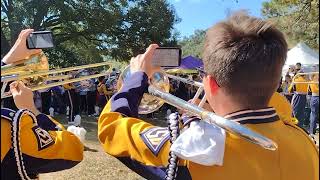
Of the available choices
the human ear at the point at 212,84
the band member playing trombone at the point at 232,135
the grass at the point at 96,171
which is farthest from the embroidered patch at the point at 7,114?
the grass at the point at 96,171

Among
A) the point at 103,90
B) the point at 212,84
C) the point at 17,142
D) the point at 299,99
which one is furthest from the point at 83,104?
the point at 212,84

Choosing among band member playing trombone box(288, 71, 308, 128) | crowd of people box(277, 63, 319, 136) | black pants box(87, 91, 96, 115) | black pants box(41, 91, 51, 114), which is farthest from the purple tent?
band member playing trombone box(288, 71, 308, 128)

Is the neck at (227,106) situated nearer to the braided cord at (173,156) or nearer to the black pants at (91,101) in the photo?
the braided cord at (173,156)

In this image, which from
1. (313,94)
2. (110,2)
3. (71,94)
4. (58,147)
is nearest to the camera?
(58,147)

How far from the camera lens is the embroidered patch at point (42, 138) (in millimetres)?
1906

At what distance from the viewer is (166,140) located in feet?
5.45

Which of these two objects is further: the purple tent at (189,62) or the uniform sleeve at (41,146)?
the purple tent at (189,62)

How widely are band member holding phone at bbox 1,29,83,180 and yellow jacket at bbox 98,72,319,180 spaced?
227 millimetres

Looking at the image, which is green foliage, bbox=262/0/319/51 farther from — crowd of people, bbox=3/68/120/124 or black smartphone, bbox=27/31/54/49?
crowd of people, bbox=3/68/120/124

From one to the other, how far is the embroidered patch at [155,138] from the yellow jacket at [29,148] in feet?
1.37

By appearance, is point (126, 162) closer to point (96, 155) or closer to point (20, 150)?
point (20, 150)

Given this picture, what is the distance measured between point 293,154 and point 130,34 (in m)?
22.1

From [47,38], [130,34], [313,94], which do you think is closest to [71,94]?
[313,94]

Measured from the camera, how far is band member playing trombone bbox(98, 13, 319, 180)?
1.57 meters
